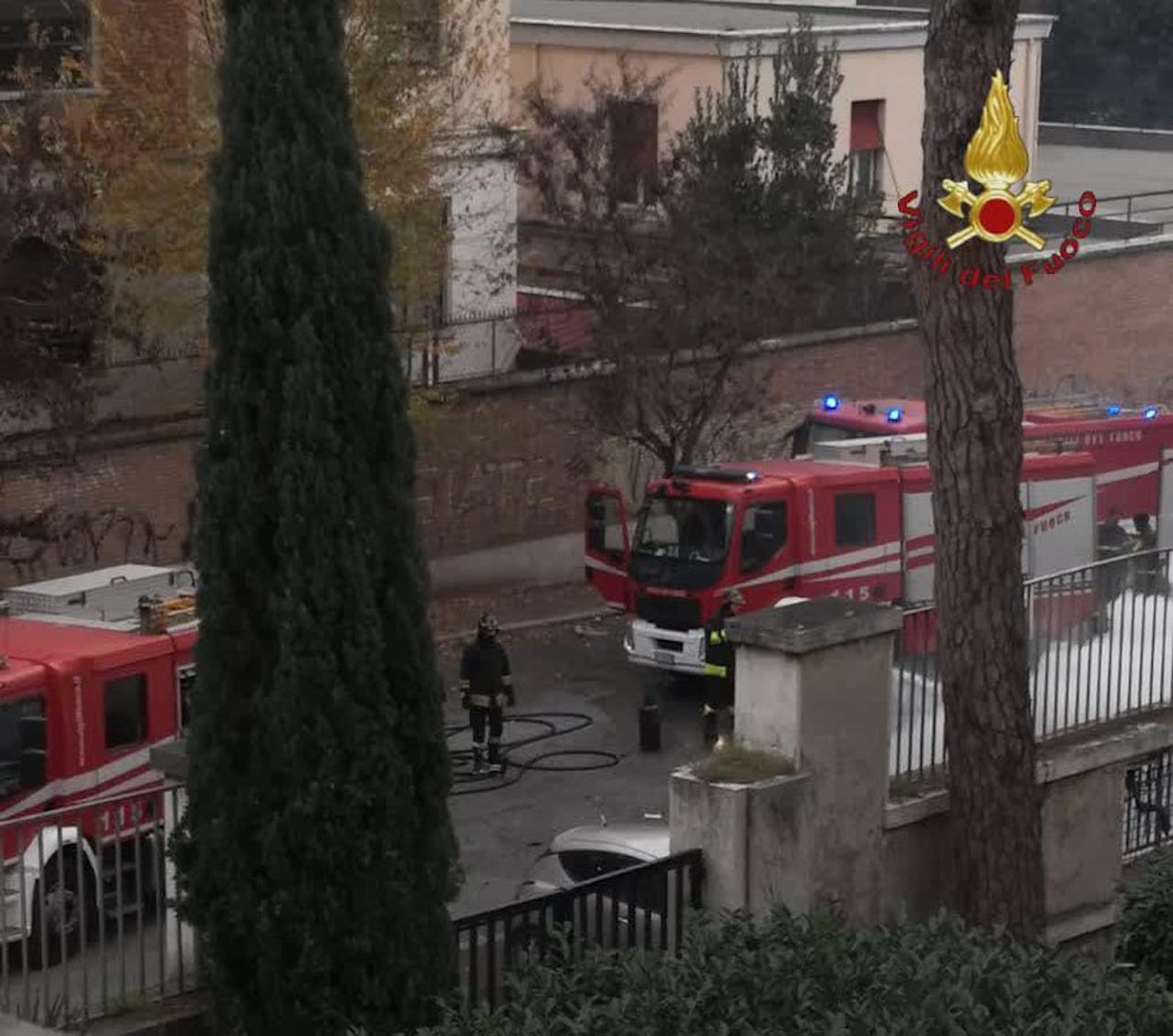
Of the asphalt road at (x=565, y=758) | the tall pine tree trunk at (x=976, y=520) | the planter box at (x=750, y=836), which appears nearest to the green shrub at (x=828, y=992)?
the planter box at (x=750, y=836)

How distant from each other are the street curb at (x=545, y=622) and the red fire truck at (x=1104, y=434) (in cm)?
323

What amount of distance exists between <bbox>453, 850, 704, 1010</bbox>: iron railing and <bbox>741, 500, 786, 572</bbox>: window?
45.5 ft

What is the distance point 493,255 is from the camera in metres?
30.2

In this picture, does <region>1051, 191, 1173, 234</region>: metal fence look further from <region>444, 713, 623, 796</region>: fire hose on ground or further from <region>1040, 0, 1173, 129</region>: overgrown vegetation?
<region>444, 713, 623, 796</region>: fire hose on ground

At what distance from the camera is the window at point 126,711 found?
17.0m

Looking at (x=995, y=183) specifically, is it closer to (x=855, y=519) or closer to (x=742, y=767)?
(x=742, y=767)

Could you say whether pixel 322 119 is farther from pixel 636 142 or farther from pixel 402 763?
pixel 636 142

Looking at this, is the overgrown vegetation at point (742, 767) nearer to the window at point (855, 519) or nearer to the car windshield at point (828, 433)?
the window at point (855, 519)

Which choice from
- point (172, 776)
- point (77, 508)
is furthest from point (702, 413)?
point (172, 776)

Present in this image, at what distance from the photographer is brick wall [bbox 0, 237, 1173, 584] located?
985 inches

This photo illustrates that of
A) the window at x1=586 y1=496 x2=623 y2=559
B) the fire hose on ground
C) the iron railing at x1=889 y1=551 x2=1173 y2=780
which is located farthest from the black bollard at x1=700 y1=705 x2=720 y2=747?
the iron railing at x1=889 y1=551 x2=1173 y2=780

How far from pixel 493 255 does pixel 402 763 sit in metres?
21.5

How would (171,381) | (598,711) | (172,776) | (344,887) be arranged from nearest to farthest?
(344,887) < (172,776) < (598,711) < (171,381)

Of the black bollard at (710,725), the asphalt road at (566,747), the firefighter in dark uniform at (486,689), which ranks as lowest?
the asphalt road at (566,747)
